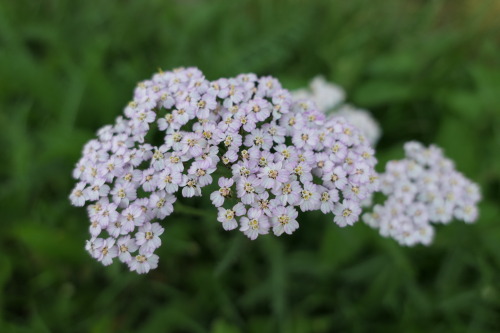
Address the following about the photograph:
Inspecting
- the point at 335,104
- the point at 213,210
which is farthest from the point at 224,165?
the point at 335,104

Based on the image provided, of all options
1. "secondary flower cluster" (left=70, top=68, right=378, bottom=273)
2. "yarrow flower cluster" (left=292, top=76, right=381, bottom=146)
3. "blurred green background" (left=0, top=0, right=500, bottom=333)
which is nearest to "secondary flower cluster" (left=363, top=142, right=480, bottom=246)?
"secondary flower cluster" (left=70, top=68, right=378, bottom=273)

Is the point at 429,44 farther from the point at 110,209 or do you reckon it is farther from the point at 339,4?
the point at 110,209

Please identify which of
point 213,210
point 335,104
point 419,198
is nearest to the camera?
point 419,198

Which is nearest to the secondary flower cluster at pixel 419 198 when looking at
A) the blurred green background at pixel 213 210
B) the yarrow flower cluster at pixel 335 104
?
the blurred green background at pixel 213 210

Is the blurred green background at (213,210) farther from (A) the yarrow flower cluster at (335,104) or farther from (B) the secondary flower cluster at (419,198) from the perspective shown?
(B) the secondary flower cluster at (419,198)

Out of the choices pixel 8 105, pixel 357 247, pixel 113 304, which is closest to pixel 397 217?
pixel 357 247

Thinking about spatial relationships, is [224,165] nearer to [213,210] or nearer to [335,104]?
[213,210]
